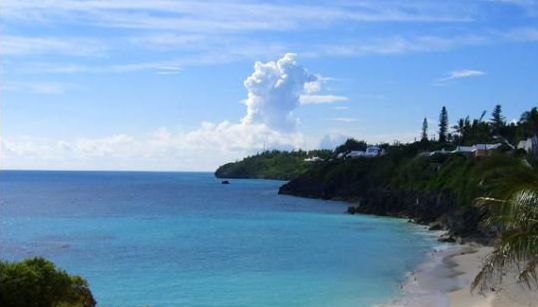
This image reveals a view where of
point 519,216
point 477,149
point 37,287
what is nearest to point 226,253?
point 37,287

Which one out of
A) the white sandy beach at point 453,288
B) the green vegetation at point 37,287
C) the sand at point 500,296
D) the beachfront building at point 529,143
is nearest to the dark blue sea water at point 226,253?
the white sandy beach at point 453,288

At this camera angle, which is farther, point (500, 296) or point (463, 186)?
point (463, 186)

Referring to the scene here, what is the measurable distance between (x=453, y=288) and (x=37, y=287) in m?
25.2

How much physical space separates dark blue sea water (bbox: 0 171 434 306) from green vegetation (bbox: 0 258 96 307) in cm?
1469

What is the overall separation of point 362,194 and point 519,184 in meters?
106

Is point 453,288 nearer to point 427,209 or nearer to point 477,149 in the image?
point 427,209

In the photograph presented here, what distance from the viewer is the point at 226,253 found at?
49.8 metres

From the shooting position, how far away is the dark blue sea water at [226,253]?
3444cm

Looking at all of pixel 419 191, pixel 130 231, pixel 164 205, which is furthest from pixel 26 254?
pixel 164 205

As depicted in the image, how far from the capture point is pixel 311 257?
4806 centimetres

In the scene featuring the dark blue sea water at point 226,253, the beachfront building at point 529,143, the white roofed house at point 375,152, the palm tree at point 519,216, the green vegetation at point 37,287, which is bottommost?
the dark blue sea water at point 226,253

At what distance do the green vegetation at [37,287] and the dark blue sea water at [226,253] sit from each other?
14.7m

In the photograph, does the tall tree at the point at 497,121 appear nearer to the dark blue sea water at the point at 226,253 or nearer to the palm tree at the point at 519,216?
the dark blue sea water at the point at 226,253

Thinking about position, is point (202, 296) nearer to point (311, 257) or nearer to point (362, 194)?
point (311, 257)
